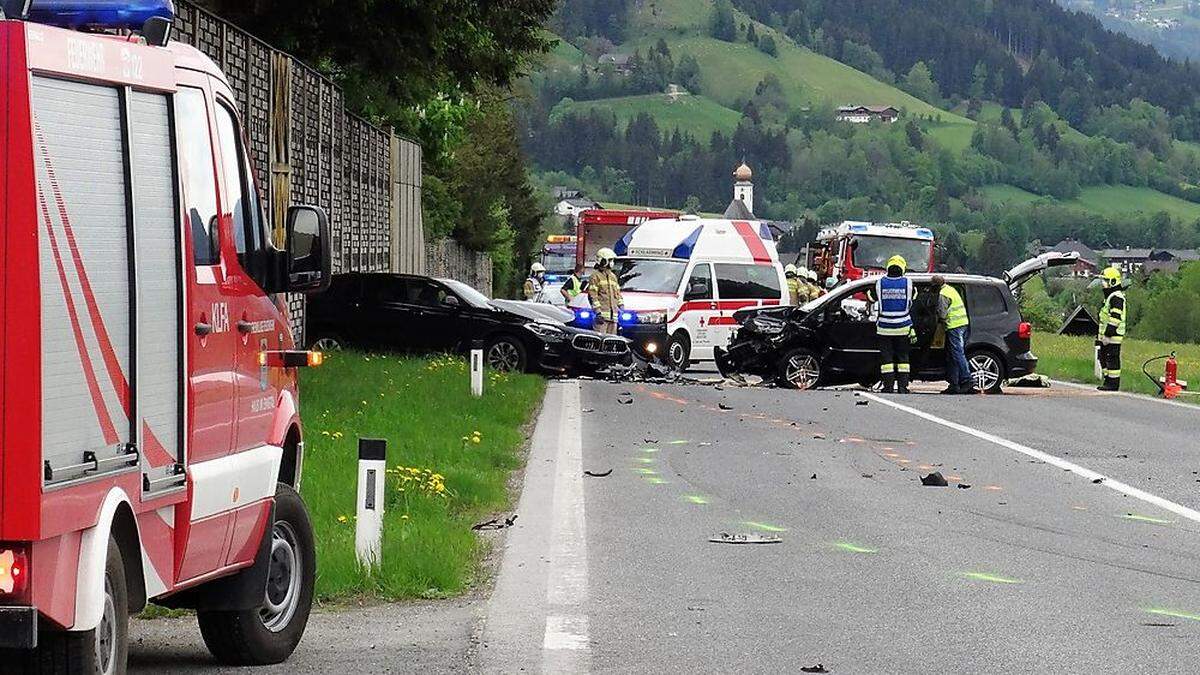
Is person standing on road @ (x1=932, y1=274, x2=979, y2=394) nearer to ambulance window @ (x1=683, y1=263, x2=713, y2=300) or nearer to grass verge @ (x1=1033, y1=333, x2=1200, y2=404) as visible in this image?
grass verge @ (x1=1033, y1=333, x2=1200, y2=404)

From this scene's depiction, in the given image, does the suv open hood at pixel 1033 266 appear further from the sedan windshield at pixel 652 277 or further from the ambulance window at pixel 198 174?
the ambulance window at pixel 198 174

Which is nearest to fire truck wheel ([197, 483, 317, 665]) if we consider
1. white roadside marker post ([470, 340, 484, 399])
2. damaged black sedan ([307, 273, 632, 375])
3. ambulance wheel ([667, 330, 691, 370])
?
white roadside marker post ([470, 340, 484, 399])

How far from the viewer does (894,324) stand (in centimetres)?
2517

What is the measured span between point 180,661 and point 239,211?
1747 mm

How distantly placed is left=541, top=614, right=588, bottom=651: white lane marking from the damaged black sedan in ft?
59.6

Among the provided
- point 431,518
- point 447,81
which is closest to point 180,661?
point 431,518

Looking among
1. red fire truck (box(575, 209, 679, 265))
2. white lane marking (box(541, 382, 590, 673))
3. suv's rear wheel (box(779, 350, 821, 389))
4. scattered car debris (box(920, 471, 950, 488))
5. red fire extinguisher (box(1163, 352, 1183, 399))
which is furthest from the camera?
red fire truck (box(575, 209, 679, 265))

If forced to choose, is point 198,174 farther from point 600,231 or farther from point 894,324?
point 600,231

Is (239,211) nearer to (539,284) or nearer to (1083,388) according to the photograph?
(1083,388)

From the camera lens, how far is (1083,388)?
92.6ft

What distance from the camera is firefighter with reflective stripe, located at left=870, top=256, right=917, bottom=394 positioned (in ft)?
82.2

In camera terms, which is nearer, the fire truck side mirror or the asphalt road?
the fire truck side mirror

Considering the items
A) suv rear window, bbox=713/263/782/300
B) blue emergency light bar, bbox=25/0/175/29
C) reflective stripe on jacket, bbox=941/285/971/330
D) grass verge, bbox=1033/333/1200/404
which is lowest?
grass verge, bbox=1033/333/1200/404

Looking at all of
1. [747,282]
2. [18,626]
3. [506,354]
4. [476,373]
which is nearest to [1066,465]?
[476,373]
